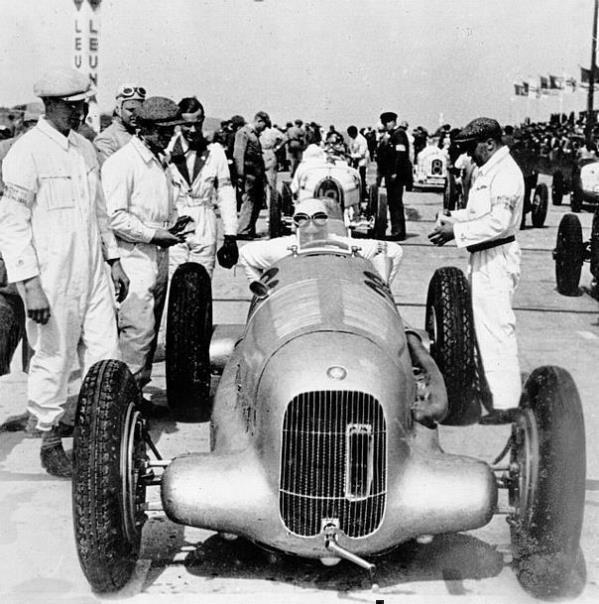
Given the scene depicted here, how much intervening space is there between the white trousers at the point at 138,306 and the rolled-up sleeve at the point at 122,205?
125mm

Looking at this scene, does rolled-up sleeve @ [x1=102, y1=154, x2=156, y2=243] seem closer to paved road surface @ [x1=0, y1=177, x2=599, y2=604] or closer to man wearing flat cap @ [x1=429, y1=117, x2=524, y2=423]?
paved road surface @ [x1=0, y1=177, x2=599, y2=604]

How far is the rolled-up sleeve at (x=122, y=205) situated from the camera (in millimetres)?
6609

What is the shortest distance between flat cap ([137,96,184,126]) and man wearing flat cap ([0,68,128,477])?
0.91 meters

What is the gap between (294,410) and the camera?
14.2ft

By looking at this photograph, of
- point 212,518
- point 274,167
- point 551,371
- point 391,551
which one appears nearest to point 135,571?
point 212,518

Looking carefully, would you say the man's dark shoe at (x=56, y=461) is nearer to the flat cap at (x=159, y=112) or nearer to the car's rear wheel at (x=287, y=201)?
the flat cap at (x=159, y=112)

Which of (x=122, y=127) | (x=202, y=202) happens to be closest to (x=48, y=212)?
(x=202, y=202)

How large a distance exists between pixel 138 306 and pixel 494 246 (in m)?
2.39

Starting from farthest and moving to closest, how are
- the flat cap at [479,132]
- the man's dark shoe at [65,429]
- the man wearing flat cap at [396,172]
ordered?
the man wearing flat cap at [396,172] → the flat cap at [479,132] → the man's dark shoe at [65,429]

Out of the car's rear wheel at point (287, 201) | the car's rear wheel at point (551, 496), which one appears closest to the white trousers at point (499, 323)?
the car's rear wheel at point (551, 496)

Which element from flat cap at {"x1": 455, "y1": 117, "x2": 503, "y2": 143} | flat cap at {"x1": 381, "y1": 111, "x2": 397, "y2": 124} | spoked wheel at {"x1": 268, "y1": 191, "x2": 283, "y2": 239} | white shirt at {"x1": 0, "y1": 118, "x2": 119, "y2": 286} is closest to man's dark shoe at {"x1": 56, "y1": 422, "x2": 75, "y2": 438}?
white shirt at {"x1": 0, "y1": 118, "x2": 119, "y2": 286}

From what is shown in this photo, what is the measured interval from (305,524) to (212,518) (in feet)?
1.27

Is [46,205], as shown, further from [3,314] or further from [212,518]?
[212,518]

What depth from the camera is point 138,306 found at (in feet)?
22.1
